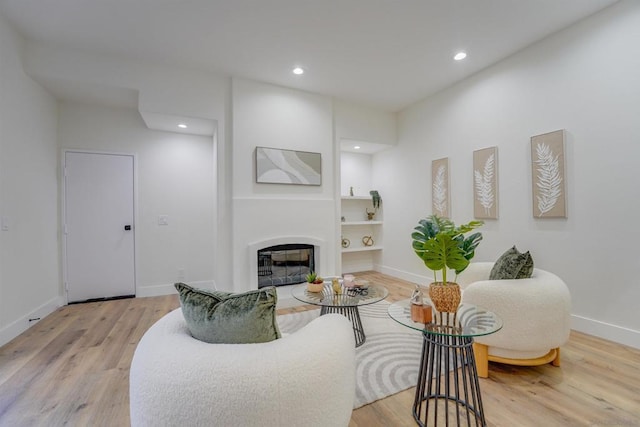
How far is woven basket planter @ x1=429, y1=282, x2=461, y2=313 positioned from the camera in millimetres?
1631

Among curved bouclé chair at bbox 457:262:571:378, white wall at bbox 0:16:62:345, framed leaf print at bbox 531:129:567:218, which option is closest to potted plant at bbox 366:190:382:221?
framed leaf print at bbox 531:129:567:218

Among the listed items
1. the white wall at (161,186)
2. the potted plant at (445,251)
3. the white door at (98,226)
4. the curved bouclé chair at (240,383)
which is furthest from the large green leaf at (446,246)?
the white door at (98,226)

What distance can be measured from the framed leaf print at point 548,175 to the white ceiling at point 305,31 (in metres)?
1.11

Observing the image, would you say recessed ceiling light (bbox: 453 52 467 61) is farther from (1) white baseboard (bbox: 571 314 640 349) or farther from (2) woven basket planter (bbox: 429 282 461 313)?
(1) white baseboard (bbox: 571 314 640 349)

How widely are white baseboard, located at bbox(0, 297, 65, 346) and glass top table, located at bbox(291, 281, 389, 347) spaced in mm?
2666

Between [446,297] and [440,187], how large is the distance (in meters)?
2.89

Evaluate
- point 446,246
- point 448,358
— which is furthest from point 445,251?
point 448,358

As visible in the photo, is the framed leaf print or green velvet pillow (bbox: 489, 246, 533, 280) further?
the framed leaf print

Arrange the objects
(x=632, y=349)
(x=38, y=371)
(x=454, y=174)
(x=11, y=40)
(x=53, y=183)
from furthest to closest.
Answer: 1. (x=454, y=174)
2. (x=53, y=183)
3. (x=11, y=40)
4. (x=632, y=349)
5. (x=38, y=371)

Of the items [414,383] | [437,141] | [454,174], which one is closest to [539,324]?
[414,383]

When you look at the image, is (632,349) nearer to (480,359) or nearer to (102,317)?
(480,359)

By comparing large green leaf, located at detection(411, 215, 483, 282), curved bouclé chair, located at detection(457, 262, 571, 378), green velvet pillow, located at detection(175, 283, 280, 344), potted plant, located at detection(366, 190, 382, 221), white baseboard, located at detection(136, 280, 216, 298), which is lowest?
white baseboard, located at detection(136, 280, 216, 298)

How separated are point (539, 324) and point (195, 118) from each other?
4.08 m

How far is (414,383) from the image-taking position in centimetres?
195
